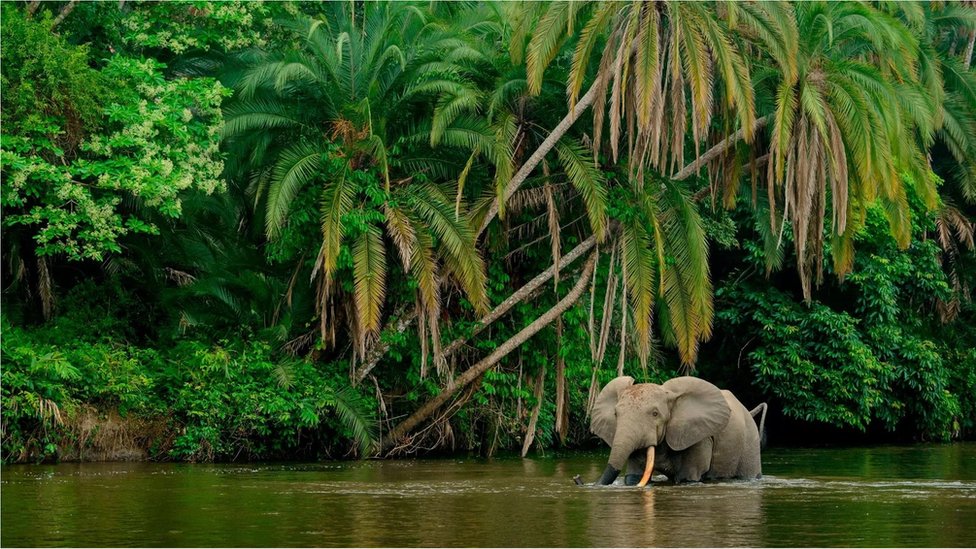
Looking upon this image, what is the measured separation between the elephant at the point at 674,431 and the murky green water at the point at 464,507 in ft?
1.57

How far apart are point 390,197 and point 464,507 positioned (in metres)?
10.2

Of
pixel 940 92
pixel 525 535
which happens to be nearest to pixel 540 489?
pixel 525 535

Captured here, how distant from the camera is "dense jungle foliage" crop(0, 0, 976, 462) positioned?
21.6 metres

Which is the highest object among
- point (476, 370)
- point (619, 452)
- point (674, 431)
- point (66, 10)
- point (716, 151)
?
point (66, 10)

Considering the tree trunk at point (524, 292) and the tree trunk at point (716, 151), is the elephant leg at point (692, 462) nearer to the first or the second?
the tree trunk at point (524, 292)

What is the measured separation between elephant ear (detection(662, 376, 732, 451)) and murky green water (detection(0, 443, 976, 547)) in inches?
25.5

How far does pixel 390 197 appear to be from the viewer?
23.1 metres

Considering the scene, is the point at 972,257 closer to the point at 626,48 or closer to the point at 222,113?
the point at 626,48

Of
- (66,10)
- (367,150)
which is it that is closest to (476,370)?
(367,150)

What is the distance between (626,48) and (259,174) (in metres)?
6.90

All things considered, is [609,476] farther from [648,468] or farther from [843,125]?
[843,125]

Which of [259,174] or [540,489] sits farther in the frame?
[259,174]

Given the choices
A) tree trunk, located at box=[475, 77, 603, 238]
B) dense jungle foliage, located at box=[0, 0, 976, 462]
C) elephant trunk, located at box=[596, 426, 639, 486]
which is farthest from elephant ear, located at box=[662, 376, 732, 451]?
tree trunk, located at box=[475, 77, 603, 238]

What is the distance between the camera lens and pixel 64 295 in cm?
2497
